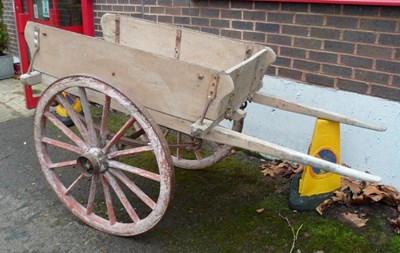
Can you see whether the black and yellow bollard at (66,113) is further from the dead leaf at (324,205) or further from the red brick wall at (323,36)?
the dead leaf at (324,205)

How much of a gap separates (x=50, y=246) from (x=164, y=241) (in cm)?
72

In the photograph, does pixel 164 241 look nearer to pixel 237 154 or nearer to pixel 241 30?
pixel 237 154

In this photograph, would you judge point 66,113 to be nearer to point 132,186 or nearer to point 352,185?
point 132,186

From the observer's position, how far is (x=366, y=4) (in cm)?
285

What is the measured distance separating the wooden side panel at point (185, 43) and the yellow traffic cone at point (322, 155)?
71cm

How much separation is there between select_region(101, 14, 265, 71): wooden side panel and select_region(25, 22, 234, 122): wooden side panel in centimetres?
74

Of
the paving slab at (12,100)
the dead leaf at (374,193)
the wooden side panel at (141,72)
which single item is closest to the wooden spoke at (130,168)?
the wooden side panel at (141,72)

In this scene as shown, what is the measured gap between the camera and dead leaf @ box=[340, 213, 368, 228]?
109 inches

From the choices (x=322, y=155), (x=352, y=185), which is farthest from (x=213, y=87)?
(x=352, y=185)

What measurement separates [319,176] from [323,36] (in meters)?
1.11

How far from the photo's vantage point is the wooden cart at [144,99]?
2.13m

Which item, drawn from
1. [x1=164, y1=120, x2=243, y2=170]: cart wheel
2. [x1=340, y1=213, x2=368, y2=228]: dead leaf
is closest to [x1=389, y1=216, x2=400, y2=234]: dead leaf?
[x1=340, y1=213, x2=368, y2=228]: dead leaf

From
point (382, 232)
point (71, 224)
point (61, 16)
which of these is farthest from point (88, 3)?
point (382, 232)

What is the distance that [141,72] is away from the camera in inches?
88.3
